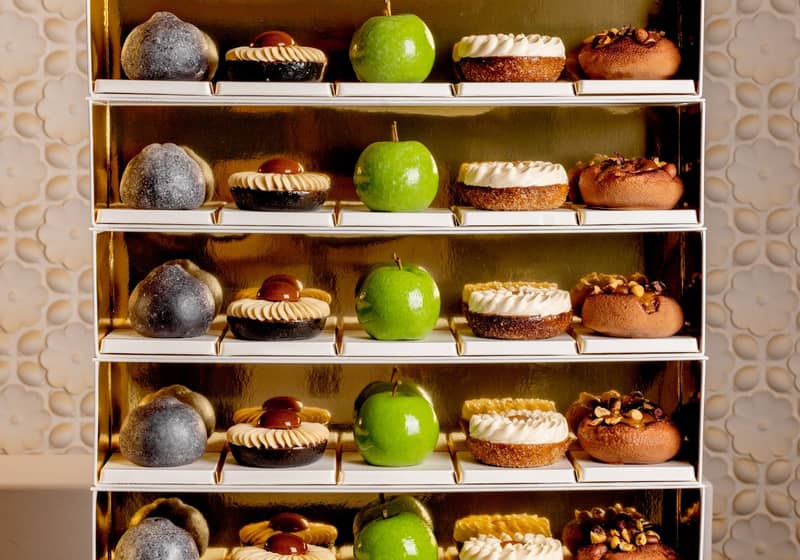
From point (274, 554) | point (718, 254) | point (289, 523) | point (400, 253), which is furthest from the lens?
point (718, 254)

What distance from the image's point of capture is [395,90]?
2.26 metres

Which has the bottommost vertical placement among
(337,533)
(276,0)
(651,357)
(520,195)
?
(337,533)

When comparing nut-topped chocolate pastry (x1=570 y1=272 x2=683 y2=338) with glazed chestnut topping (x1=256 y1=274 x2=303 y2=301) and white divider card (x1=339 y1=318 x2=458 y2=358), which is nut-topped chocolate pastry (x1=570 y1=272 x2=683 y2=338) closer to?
→ white divider card (x1=339 y1=318 x2=458 y2=358)

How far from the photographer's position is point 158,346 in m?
2.28

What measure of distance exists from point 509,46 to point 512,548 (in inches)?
39.4

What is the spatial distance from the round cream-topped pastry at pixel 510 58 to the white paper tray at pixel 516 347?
530 millimetres

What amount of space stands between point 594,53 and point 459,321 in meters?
0.65

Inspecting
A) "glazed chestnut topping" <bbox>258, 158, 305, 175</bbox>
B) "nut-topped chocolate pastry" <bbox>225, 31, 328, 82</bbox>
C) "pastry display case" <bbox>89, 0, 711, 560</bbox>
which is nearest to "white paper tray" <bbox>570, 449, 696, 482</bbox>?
"pastry display case" <bbox>89, 0, 711, 560</bbox>

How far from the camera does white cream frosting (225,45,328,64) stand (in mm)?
2266

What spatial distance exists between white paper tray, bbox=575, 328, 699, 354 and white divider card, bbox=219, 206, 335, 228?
22.6 inches

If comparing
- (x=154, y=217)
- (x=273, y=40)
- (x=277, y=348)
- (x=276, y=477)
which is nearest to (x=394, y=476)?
(x=276, y=477)

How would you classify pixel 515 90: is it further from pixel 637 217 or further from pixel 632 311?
pixel 632 311

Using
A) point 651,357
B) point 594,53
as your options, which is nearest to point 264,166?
point 594,53

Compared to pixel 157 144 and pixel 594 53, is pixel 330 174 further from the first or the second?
pixel 594 53
